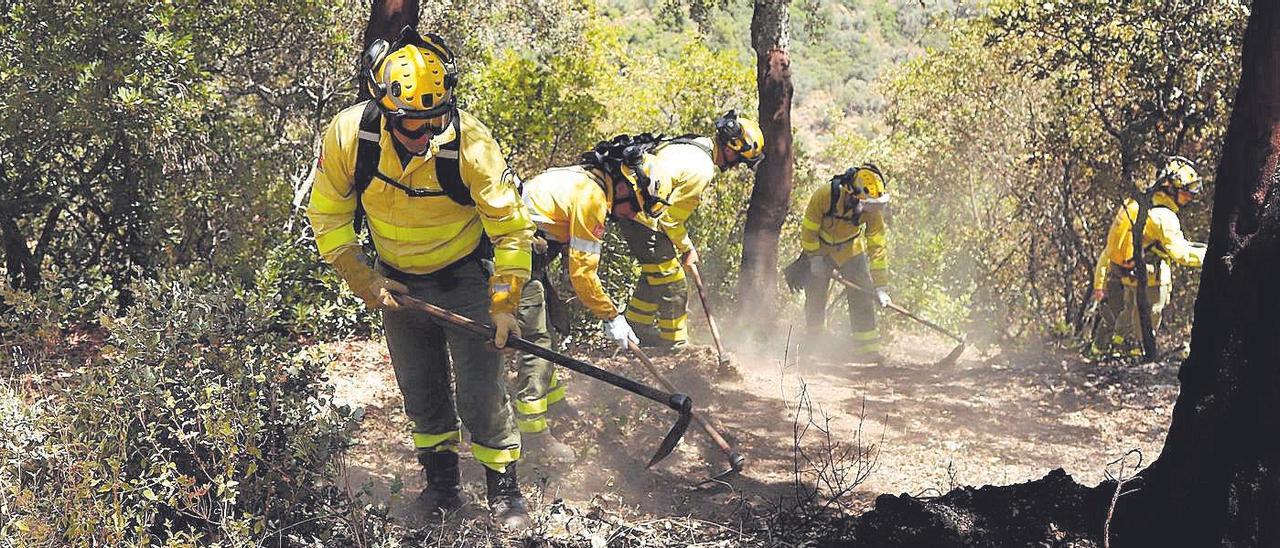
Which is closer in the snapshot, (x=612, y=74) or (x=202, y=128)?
(x=202, y=128)

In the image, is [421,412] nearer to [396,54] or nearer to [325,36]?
[396,54]

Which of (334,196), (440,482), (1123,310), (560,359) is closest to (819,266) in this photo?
(1123,310)

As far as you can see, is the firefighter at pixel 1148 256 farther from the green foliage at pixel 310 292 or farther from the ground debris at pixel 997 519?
the green foliage at pixel 310 292

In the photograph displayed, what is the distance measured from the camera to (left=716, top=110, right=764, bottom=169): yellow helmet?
760 cm

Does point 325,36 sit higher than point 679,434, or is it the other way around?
point 325,36

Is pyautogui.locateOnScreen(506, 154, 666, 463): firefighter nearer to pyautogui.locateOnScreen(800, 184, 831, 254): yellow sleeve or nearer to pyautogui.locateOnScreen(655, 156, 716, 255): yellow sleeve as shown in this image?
pyautogui.locateOnScreen(655, 156, 716, 255): yellow sleeve

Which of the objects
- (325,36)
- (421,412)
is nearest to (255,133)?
(325,36)

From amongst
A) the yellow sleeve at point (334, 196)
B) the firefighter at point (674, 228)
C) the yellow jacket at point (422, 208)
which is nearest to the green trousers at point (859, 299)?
the firefighter at point (674, 228)

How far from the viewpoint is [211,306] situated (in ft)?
13.0

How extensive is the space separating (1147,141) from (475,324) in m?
5.88

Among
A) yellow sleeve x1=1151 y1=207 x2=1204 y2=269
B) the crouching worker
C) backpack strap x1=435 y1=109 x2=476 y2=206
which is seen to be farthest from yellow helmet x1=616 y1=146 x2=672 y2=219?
yellow sleeve x1=1151 y1=207 x2=1204 y2=269

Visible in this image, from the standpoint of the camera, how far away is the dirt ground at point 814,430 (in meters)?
5.29

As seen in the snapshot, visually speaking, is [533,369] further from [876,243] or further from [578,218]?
[876,243]

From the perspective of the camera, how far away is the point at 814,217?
29.1ft
